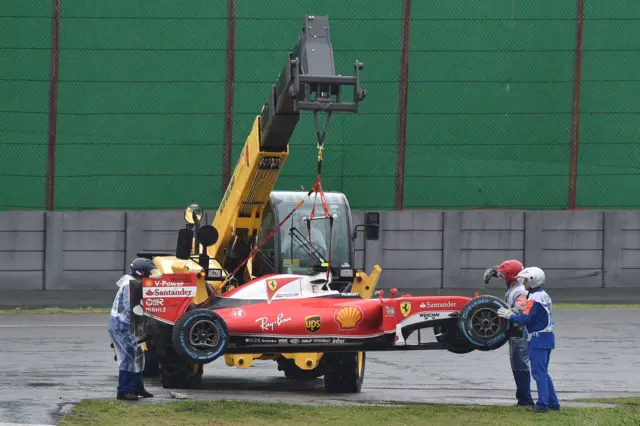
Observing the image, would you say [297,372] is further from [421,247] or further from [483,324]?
[421,247]

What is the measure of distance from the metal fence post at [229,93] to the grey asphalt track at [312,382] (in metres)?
5.25

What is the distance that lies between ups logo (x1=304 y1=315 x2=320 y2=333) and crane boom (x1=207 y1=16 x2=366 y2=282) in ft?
6.21

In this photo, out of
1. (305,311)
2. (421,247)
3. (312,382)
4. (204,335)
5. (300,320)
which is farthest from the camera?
(421,247)

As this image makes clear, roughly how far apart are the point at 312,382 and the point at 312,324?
332 cm

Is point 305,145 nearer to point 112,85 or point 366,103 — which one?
point 366,103

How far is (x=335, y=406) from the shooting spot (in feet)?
45.2

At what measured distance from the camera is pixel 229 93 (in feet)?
89.6

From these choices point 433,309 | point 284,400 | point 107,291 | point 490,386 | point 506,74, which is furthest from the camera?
point 506,74

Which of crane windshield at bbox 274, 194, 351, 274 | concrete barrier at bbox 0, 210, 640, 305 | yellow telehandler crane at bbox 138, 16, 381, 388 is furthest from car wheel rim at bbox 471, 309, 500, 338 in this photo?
concrete barrier at bbox 0, 210, 640, 305

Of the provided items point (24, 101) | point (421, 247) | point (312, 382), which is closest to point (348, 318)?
point (312, 382)

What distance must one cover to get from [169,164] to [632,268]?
10309 millimetres

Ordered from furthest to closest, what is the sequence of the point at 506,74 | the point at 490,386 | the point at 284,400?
the point at 506,74
the point at 490,386
the point at 284,400

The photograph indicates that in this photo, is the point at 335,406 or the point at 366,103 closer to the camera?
the point at 335,406

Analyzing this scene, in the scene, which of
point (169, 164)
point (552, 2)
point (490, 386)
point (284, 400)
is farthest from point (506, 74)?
point (284, 400)
